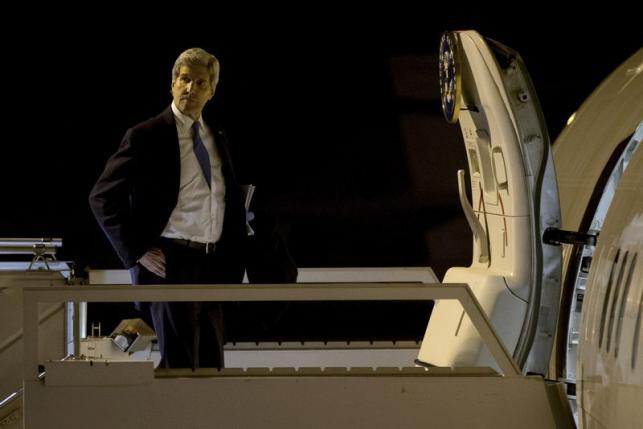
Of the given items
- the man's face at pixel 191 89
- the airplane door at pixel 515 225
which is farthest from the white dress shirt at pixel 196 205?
the airplane door at pixel 515 225

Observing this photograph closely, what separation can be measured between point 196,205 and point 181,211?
5 centimetres

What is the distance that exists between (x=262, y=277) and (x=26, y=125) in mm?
2807

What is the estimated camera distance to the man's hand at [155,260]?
409cm

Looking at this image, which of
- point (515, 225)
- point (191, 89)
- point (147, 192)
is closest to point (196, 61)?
point (191, 89)

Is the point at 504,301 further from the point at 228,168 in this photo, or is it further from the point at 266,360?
the point at 266,360

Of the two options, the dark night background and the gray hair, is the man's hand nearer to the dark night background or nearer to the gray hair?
the gray hair

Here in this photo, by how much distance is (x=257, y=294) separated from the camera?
9.27ft

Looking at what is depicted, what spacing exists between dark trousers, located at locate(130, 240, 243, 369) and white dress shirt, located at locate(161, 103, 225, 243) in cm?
5

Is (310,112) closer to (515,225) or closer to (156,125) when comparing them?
(156,125)

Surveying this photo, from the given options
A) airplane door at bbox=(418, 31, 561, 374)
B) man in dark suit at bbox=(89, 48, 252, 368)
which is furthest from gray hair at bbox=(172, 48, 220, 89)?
airplane door at bbox=(418, 31, 561, 374)

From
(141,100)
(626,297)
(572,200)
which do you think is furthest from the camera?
(141,100)

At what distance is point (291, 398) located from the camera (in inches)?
111

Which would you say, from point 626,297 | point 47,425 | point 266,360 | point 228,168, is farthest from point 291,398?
point 266,360

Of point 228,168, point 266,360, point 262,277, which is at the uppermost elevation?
point 228,168
